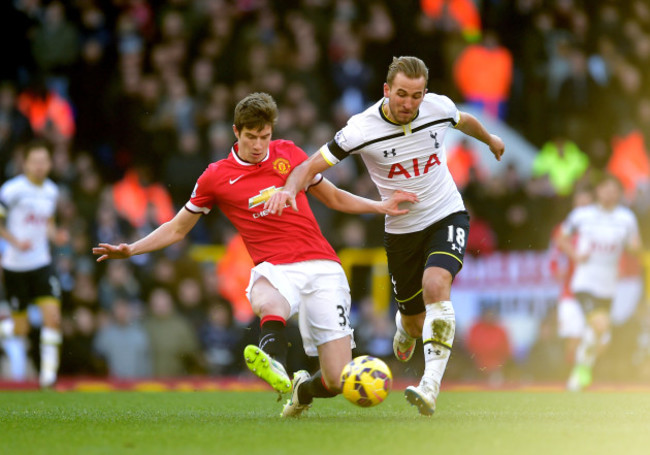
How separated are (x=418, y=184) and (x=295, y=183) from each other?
3.75 feet

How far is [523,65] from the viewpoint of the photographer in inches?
765

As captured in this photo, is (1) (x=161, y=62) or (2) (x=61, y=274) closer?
(2) (x=61, y=274)

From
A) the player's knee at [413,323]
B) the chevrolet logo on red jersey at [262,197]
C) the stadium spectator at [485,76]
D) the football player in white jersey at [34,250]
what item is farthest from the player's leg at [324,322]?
the stadium spectator at [485,76]

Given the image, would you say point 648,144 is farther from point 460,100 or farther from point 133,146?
point 133,146

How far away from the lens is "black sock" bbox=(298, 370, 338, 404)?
8.20m

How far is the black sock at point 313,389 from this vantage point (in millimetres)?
8203

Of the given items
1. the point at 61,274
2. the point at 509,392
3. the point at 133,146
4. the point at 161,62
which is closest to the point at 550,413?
the point at 509,392

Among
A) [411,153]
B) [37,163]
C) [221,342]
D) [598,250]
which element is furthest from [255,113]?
[221,342]

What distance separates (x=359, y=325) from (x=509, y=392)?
311 centimetres

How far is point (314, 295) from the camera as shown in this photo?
8.20m

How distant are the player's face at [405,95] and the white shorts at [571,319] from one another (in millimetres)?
6643

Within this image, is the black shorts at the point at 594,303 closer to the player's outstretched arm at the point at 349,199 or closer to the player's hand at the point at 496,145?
the player's hand at the point at 496,145

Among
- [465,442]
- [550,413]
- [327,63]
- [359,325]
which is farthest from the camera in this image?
[327,63]

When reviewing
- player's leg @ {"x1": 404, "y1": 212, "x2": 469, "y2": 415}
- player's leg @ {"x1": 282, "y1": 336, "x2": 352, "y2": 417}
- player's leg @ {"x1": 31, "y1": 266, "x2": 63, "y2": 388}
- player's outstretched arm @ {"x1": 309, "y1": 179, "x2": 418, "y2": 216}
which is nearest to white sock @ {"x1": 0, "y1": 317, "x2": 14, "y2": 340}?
player's leg @ {"x1": 31, "y1": 266, "x2": 63, "y2": 388}
